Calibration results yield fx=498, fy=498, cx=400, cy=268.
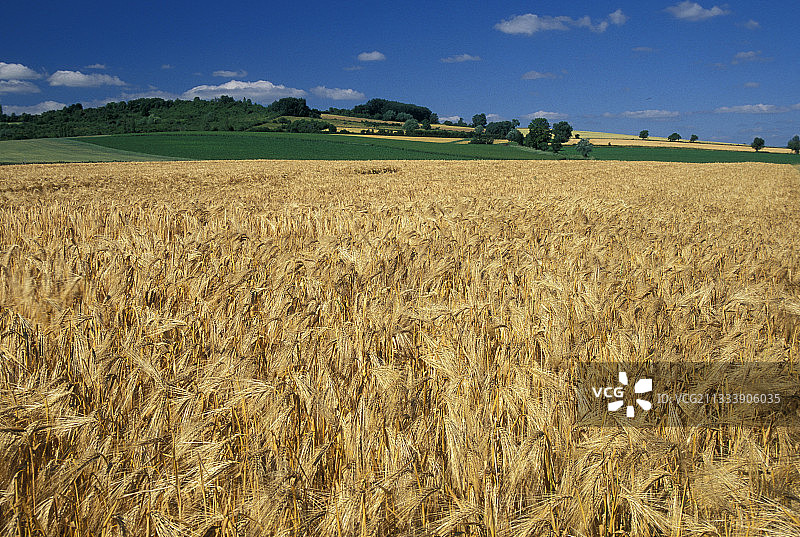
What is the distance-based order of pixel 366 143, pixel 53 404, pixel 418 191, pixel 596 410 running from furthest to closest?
pixel 366 143
pixel 418 191
pixel 596 410
pixel 53 404

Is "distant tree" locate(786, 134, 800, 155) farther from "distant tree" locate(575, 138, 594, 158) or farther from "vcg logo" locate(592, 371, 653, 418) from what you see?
"vcg logo" locate(592, 371, 653, 418)

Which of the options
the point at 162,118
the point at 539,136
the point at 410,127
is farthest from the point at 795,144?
the point at 162,118

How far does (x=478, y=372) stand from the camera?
2.03 metres

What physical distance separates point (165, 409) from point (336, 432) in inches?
24.4

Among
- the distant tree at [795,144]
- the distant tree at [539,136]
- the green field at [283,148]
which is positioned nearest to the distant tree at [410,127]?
the distant tree at [539,136]

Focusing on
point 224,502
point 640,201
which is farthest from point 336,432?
point 640,201

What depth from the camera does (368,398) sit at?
1861 mm

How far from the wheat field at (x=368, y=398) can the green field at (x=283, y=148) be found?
53.3m

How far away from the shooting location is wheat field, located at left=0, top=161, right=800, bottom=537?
1.36 m

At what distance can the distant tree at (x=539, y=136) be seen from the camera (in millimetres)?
89750

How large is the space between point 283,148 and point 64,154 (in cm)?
2415

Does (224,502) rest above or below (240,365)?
below

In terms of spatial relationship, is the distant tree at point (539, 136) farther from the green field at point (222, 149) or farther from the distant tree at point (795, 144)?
the distant tree at point (795, 144)

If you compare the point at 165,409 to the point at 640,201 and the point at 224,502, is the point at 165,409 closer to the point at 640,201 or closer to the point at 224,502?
the point at 224,502
